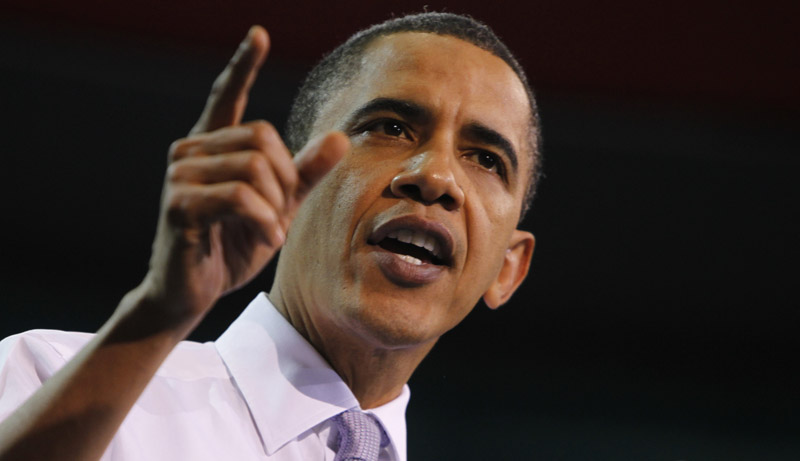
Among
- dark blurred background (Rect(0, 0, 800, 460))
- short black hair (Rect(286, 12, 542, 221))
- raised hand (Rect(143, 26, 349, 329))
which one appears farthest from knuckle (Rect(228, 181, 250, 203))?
dark blurred background (Rect(0, 0, 800, 460))

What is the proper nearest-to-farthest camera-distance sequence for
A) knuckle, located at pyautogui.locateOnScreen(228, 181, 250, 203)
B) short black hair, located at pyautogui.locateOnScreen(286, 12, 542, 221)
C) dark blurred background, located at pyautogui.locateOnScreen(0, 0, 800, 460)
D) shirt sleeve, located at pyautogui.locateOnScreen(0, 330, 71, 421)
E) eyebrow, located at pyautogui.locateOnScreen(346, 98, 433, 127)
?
1. knuckle, located at pyautogui.locateOnScreen(228, 181, 250, 203)
2. shirt sleeve, located at pyautogui.locateOnScreen(0, 330, 71, 421)
3. eyebrow, located at pyautogui.locateOnScreen(346, 98, 433, 127)
4. short black hair, located at pyautogui.locateOnScreen(286, 12, 542, 221)
5. dark blurred background, located at pyautogui.locateOnScreen(0, 0, 800, 460)

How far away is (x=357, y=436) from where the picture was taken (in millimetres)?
1005

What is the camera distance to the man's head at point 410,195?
40.1 inches

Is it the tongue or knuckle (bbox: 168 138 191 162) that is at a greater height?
the tongue

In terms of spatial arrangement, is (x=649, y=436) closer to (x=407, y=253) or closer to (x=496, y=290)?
(x=496, y=290)

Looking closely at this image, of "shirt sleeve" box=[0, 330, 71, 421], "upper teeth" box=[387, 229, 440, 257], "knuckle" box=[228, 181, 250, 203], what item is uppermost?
"upper teeth" box=[387, 229, 440, 257]

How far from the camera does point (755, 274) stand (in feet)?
9.43

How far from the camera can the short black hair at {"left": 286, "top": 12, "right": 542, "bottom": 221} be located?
1.23m

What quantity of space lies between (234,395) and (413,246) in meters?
0.26

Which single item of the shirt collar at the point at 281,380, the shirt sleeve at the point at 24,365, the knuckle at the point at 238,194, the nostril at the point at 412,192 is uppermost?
the nostril at the point at 412,192

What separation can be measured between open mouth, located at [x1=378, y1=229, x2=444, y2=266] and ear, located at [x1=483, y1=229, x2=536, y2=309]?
0.87 ft

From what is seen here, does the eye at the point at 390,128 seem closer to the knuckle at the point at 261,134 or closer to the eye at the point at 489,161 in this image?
the eye at the point at 489,161

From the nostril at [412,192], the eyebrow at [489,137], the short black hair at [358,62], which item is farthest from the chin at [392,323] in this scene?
the short black hair at [358,62]

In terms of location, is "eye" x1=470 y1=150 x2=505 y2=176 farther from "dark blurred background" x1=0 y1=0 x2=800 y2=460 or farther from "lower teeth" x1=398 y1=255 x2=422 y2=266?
"dark blurred background" x1=0 y1=0 x2=800 y2=460
